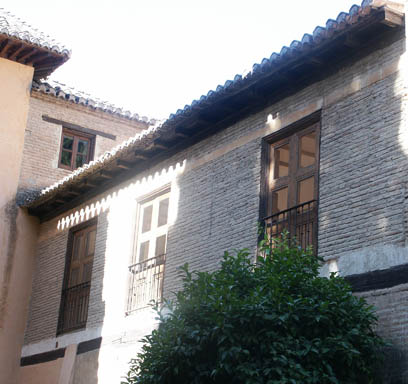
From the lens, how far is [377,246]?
808cm

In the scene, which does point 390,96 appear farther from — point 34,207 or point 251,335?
point 34,207

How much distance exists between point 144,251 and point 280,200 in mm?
3514

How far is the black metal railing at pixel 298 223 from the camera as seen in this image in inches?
365

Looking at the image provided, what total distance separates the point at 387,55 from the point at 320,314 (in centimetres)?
323

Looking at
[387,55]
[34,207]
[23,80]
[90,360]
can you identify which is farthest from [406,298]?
[23,80]

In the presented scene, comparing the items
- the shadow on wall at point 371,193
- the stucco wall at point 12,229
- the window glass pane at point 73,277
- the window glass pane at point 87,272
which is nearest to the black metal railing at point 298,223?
the shadow on wall at point 371,193

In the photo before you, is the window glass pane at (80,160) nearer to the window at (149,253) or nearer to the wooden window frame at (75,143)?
the wooden window frame at (75,143)

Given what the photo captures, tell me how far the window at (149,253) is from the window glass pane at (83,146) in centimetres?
502

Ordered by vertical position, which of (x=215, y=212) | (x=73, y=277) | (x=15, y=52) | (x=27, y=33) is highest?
(x=27, y=33)

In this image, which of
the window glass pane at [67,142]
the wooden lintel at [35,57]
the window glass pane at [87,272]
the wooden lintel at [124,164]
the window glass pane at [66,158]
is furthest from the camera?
the window glass pane at [67,142]

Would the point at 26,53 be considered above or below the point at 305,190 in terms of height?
above

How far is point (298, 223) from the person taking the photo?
955cm

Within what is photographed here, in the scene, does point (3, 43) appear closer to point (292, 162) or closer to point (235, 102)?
point (235, 102)

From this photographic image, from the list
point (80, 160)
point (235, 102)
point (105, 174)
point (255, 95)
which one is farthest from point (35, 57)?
point (255, 95)
